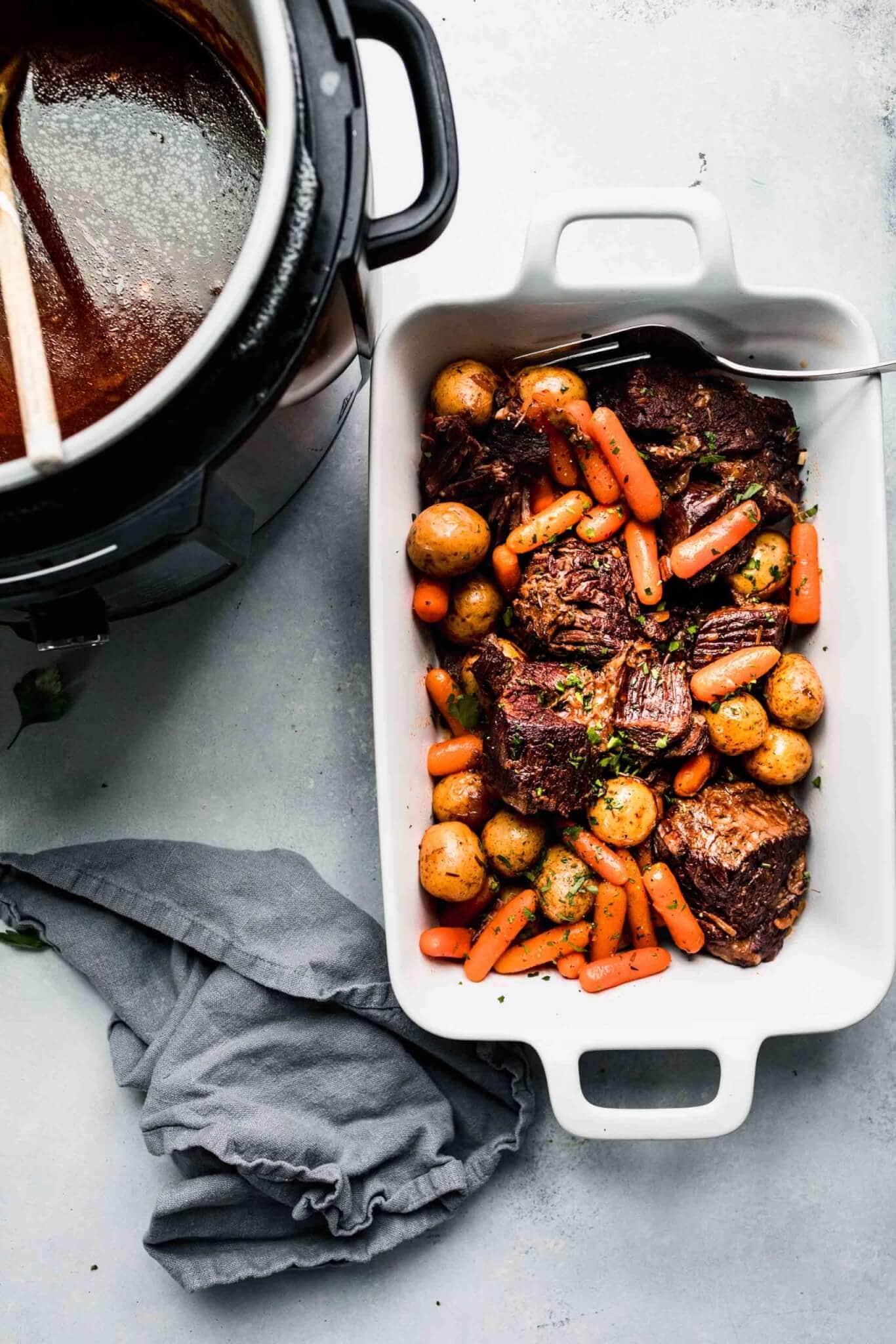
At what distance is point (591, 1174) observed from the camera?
191 centimetres

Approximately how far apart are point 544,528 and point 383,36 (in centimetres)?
73

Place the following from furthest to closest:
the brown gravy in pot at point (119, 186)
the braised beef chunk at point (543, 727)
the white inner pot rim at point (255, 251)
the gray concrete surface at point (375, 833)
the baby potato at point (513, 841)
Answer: the gray concrete surface at point (375, 833) < the baby potato at point (513, 841) < the braised beef chunk at point (543, 727) < the brown gravy in pot at point (119, 186) < the white inner pot rim at point (255, 251)

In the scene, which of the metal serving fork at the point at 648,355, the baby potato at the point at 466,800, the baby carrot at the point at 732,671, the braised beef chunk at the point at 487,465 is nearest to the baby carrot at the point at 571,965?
the baby potato at the point at 466,800

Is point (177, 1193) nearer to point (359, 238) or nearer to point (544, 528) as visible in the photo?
point (544, 528)

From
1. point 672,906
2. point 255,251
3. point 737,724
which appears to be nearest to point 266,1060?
point 672,906

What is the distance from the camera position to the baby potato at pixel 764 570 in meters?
1.72

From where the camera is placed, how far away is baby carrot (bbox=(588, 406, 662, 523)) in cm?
167

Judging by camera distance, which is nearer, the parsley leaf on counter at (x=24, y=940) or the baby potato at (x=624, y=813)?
the baby potato at (x=624, y=813)

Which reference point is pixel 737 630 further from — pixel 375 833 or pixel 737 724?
pixel 375 833

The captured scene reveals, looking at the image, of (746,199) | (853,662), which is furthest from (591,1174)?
(746,199)

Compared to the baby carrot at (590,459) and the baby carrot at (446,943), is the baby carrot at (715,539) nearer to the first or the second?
the baby carrot at (590,459)

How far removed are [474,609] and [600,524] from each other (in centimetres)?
25

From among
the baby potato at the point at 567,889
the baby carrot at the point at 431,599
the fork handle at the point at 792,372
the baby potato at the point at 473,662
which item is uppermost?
the fork handle at the point at 792,372

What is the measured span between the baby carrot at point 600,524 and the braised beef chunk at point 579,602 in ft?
0.05
